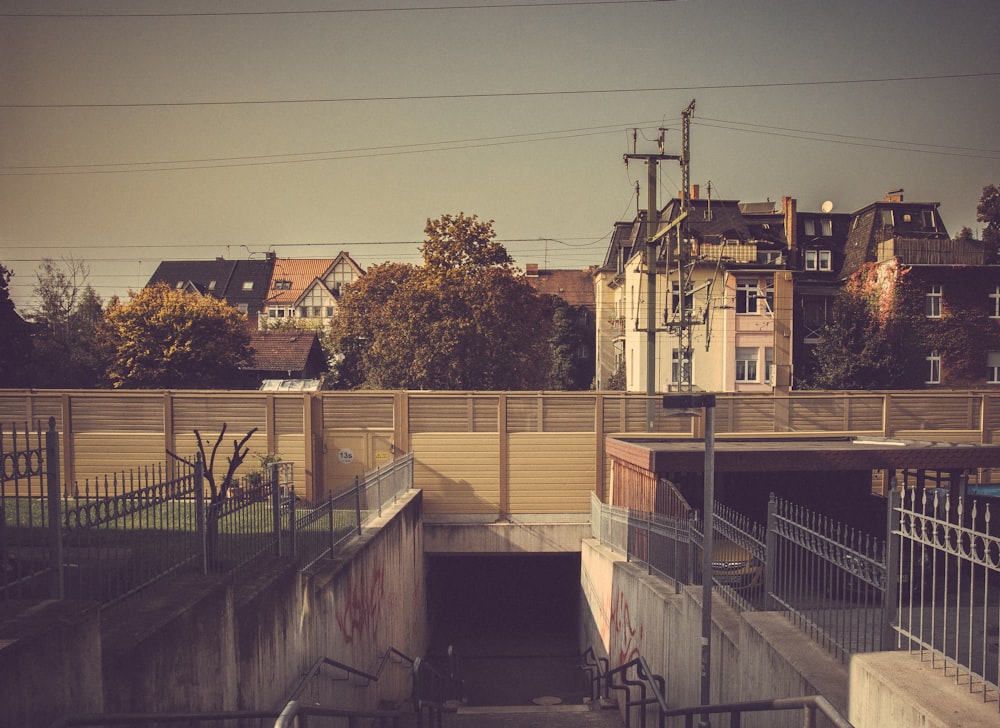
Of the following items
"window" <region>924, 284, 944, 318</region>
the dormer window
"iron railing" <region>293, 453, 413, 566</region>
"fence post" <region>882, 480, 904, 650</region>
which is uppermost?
the dormer window

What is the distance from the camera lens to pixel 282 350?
127ft

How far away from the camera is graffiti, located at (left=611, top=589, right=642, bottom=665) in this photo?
10828mm

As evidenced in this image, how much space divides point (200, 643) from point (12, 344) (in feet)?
98.3

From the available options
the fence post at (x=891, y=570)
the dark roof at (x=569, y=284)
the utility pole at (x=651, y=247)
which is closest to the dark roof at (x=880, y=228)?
the utility pole at (x=651, y=247)

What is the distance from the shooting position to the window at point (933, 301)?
33438mm

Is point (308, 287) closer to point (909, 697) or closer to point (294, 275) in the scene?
point (294, 275)

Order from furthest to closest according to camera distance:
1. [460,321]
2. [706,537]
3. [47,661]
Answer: [460,321]
[706,537]
[47,661]

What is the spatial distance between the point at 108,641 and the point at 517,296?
2249 cm

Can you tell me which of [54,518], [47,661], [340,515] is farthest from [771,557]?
[54,518]

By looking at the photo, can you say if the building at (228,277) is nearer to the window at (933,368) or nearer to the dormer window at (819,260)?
the dormer window at (819,260)

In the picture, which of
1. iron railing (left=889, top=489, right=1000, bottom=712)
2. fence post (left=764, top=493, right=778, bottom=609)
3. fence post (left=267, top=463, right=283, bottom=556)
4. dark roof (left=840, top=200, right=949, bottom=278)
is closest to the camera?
iron railing (left=889, top=489, right=1000, bottom=712)

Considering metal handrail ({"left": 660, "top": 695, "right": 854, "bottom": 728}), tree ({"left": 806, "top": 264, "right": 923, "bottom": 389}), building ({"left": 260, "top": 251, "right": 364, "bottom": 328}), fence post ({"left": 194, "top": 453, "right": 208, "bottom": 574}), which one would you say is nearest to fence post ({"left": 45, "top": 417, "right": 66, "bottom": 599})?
fence post ({"left": 194, "top": 453, "right": 208, "bottom": 574})

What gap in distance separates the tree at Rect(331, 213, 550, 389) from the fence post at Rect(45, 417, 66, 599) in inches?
792

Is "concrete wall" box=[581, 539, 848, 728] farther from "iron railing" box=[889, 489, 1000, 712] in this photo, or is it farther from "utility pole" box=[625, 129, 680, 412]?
"utility pole" box=[625, 129, 680, 412]
